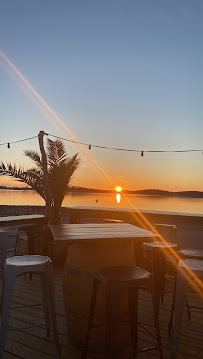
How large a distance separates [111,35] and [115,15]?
0.42 m

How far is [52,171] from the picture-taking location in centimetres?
832

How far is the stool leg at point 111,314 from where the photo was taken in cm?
203

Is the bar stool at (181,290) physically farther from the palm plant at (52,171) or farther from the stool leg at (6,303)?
the palm plant at (52,171)

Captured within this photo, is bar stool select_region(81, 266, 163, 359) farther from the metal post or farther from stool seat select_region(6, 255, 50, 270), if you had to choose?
the metal post

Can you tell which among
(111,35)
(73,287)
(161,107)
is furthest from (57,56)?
(73,287)

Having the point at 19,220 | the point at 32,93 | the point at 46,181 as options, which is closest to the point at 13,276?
the point at 19,220

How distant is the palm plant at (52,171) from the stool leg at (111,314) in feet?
19.1

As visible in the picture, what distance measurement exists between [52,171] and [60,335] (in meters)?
5.72

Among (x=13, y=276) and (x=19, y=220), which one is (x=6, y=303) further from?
(x=19, y=220)

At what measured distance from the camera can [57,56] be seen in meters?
6.91

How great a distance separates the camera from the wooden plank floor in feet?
8.47

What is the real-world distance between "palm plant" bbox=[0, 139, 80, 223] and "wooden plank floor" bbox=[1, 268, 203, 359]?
4.11m

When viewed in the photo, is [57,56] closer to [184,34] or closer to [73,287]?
[184,34]

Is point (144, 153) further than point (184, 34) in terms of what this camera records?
Yes
